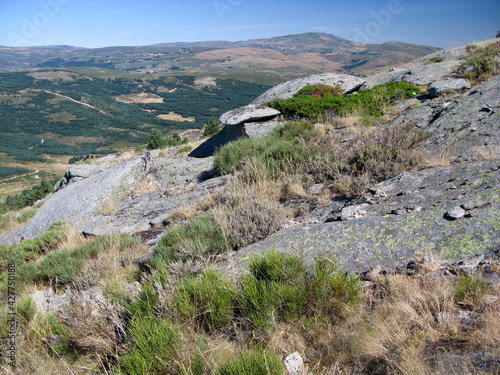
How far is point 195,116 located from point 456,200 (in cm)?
17387

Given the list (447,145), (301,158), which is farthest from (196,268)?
(447,145)

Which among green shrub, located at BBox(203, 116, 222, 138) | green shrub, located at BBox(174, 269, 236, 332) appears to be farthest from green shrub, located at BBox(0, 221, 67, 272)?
green shrub, located at BBox(203, 116, 222, 138)

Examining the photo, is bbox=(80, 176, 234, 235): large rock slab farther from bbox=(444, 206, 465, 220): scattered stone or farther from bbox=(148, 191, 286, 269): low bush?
bbox=(444, 206, 465, 220): scattered stone

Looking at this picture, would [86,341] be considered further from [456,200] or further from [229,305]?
[456,200]

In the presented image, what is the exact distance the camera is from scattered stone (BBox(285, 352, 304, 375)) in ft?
5.99

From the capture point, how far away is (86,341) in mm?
2301

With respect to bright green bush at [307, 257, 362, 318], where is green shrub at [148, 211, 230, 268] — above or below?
below

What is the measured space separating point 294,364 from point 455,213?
7.66 feet

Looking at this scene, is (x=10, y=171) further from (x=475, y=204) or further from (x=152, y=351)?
(x=475, y=204)

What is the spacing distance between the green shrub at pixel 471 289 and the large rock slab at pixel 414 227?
46 cm

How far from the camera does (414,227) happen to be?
2.99 meters

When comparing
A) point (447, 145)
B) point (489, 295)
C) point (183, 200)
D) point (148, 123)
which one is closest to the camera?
point (489, 295)

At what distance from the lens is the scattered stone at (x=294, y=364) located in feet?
5.99

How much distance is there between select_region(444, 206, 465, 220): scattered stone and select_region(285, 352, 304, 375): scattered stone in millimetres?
2203
